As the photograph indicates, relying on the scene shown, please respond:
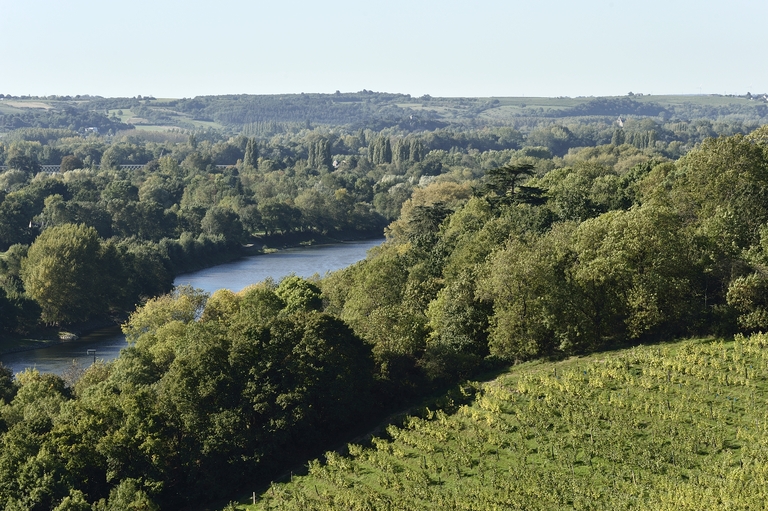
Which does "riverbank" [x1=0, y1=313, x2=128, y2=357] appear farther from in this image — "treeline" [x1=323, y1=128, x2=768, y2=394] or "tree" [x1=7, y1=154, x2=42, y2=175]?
"tree" [x1=7, y1=154, x2=42, y2=175]

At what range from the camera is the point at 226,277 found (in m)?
100

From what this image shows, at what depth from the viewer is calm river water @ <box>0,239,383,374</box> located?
68.8 metres

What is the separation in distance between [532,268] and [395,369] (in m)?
7.92

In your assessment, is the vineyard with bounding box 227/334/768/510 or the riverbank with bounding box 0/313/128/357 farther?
the riverbank with bounding box 0/313/128/357

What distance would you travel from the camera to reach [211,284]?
95.5 meters

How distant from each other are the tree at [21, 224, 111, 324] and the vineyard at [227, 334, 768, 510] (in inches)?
1975

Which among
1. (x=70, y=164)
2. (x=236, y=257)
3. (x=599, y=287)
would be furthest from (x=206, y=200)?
(x=599, y=287)

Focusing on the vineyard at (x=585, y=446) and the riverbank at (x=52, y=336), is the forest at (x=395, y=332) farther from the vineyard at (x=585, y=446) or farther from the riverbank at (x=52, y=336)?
the riverbank at (x=52, y=336)

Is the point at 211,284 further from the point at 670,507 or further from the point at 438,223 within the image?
the point at 670,507

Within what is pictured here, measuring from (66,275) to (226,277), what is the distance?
20.6 meters

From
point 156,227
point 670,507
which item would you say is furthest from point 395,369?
point 156,227

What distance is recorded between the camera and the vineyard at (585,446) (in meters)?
30.0

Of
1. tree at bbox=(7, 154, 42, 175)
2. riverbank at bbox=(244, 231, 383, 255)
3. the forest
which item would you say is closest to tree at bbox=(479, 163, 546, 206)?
the forest

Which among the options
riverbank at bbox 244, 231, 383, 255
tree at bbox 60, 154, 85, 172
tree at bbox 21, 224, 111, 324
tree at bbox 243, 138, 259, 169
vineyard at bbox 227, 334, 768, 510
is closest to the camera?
vineyard at bbox 227, 334, 768, 510
